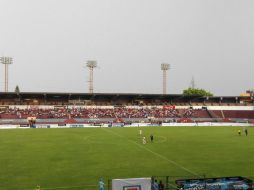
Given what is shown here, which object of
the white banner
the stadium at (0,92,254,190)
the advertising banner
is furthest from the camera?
the stadium at (0,92,254,190)

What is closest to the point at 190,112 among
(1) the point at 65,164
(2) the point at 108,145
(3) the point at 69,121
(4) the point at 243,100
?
(4) the point at 243,100

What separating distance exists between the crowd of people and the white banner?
72.9 meters

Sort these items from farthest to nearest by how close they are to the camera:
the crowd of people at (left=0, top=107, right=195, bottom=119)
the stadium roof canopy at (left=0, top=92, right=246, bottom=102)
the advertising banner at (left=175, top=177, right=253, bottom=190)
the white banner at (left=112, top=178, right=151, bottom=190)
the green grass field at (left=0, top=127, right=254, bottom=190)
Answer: the stadium roof canopy at (left=0, top=92, right=246, bottom=102) < the crowd of people at (left=0, top=107, right=195, bottom=119) < the green grass field at (left=0, top=127, right=254, bottom=190) < the advertising banner at (left=175, top=177, right=253, bottom=190) < the white banner at (left=112, top=178, right=151, bottom=190)

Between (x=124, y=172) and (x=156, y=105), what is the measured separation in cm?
8172

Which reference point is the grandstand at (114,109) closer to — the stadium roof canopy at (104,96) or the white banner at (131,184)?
the stadium roof canopy at (104,96)

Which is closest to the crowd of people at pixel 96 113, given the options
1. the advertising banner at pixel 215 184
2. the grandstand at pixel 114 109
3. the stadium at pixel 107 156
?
the grandstand at pixel 114 109

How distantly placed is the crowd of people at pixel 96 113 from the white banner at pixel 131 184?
7290 cm

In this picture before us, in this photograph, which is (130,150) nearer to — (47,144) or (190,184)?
(47,144)

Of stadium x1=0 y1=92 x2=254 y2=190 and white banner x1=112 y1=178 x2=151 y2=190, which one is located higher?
white banner x1=112 y1=178 x2=151 y2=190

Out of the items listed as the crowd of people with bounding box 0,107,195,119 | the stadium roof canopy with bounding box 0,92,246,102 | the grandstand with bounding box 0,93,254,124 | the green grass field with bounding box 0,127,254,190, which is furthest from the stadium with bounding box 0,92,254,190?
the stadium roof canopy with bounding box 0,92,246,102

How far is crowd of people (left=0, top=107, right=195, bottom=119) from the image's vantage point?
290ft

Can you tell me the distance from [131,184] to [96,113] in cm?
7754

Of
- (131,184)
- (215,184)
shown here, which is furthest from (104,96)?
(131,184)

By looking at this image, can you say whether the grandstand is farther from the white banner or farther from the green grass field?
the white banner
